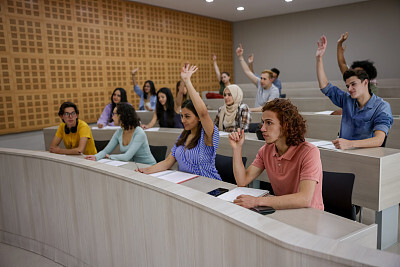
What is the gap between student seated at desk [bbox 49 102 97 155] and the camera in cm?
410

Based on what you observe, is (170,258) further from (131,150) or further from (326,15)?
(326,15)

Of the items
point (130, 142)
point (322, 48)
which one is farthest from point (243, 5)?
point (130, 142)

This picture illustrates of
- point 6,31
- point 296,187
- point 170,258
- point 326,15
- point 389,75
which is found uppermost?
point 326,15

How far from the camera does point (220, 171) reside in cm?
310

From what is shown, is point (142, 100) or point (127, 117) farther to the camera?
point (142, 100)

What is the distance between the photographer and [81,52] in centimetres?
775

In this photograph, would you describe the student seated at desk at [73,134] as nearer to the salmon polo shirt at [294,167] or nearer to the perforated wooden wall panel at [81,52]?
the salmon polo shirt at [294,167]

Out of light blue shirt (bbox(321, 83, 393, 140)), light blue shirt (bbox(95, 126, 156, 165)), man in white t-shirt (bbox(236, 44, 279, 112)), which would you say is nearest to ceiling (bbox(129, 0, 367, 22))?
man in white t-shirt (bbox(236, 44, 279, 112))

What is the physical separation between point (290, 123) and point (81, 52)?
21.8ft

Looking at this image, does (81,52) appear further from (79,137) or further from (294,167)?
(294,167)

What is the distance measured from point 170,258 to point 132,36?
25.7 ft

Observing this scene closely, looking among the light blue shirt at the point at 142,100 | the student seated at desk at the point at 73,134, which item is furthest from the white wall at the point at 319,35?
the student seated at desk at the point at 73,134

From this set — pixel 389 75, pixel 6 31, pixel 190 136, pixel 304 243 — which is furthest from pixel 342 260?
pixel 389 75

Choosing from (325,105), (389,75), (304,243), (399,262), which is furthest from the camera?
(389,75)
